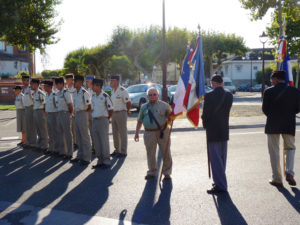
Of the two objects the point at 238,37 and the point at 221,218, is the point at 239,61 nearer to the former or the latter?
the point at 238,37

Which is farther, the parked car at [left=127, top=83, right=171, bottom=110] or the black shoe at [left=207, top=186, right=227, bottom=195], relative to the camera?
the parked car at [left=127, top=83, right=171, bottom=110]

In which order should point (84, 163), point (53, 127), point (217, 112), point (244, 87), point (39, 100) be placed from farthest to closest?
point (244, 87)
point (39, 100)
point (53, 127)
point (84, 163)
point (217, 112)

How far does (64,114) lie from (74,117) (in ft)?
1.31

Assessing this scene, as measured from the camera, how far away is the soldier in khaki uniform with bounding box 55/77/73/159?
9.29 metres

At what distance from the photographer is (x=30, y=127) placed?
10.8 meters

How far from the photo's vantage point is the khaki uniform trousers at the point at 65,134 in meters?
9.30

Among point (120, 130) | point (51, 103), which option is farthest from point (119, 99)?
point (51, 103)

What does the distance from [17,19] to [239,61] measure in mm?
64480

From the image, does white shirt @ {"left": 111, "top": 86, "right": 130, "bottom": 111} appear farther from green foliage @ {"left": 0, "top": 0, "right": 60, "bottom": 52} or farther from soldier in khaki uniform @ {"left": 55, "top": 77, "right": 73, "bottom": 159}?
green foliage @ {"left": 0, "top": 0, "right": 60, "bottom": 52}

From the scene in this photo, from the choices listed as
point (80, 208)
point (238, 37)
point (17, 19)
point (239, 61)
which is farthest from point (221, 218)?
point (239, 61)

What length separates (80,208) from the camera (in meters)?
5.49

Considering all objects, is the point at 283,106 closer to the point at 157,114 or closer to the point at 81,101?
the point at 157,114

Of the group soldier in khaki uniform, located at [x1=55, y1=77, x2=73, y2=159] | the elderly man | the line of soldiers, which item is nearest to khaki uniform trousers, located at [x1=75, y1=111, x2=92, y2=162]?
the line of soldiers

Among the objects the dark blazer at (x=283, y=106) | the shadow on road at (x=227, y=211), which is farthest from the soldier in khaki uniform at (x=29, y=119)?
the dark blazer at (x=283, y=106)
